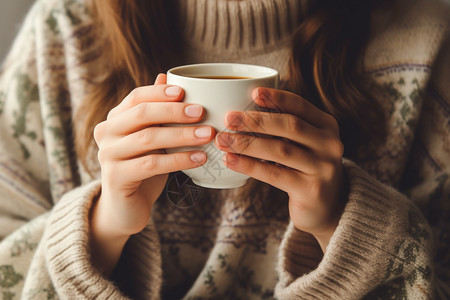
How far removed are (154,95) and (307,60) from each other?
1.51ft

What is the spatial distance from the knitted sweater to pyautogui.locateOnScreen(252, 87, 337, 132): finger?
227 mm

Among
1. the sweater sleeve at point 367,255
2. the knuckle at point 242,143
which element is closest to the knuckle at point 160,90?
the knuckle at point 242,143

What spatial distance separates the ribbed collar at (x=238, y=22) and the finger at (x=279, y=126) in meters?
0.41

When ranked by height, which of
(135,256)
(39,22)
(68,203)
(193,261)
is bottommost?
(193,261)

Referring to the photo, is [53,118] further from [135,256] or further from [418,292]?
[418,292]

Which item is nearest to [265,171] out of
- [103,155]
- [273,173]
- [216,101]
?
[273,173]

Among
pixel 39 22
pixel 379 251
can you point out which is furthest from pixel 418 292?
pixel 39 22

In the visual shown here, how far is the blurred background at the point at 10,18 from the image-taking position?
1192 mm

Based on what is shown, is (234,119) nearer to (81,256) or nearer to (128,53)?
(81,256)

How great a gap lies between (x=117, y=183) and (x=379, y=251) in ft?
1.34

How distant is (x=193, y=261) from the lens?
0.95m

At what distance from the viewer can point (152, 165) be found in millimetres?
539

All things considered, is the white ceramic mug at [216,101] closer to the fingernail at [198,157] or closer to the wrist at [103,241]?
the fingernail at [198,157]

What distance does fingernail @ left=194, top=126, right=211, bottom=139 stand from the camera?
482 mm
